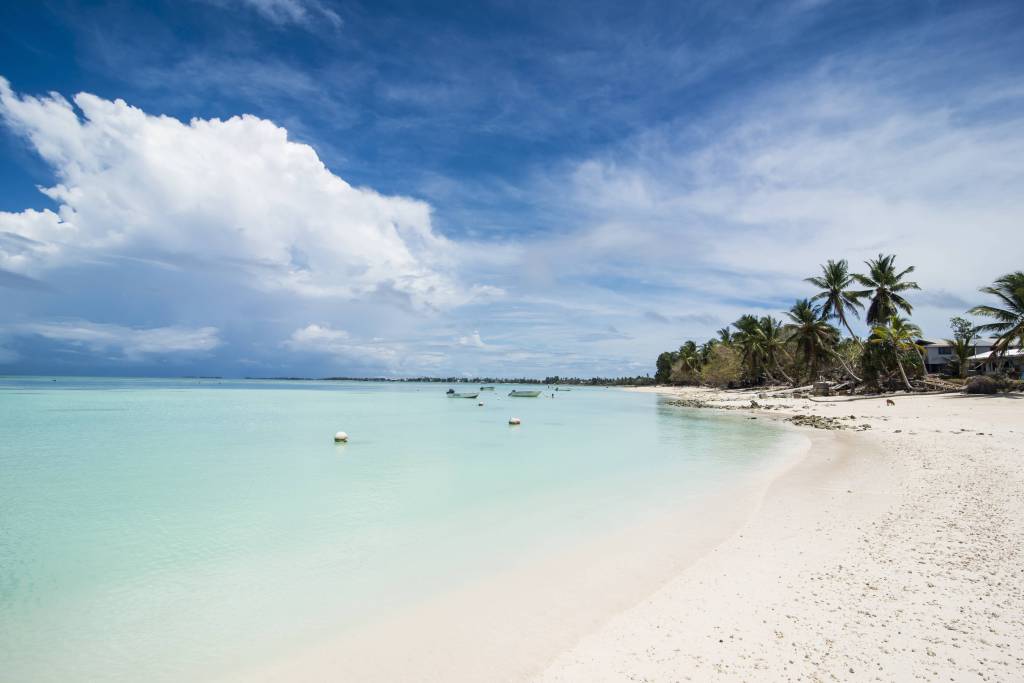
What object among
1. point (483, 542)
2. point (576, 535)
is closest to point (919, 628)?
point (576, 535)

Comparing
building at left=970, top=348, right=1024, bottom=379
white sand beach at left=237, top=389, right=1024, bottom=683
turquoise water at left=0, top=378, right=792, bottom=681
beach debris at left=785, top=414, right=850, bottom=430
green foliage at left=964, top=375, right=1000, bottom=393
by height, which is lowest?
turquoise water at left=0, top=378, right=792, bottom=681

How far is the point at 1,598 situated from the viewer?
6.10 meters

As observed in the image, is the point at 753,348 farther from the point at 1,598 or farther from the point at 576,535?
the point at 1,598

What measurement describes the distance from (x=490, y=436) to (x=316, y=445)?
793 centimetres

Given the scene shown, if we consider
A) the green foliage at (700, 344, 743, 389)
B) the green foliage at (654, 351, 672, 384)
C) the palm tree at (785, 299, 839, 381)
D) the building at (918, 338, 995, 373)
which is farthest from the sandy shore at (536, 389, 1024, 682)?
the green foliage at (654, 351, 672, 384)

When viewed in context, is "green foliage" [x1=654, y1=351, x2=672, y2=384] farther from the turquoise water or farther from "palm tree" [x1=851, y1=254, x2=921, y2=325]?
the turquoise water

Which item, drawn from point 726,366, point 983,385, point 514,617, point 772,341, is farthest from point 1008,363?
point 514,617

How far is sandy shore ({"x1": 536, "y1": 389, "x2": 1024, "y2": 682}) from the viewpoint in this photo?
3.76 metres

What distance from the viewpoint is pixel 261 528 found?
904cm

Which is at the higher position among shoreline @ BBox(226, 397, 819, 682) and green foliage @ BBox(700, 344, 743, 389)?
green foliage @ BBox(700, 344, 743, 389)

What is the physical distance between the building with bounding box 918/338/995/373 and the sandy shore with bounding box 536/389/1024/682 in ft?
170

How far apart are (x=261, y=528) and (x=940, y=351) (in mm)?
62679

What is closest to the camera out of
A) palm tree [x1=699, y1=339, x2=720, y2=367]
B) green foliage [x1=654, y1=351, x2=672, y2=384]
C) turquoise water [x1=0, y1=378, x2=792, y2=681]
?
turquoise water [x1=0, y1=378, x2=792, y2=681]

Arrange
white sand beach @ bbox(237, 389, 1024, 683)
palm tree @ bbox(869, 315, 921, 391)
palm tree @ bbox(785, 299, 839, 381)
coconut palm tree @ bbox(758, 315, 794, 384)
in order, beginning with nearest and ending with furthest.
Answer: white sand beach @ bbox(237, 389, 1024, 683), palm tree @ bbox(869, 315, 921, 391), palm tree @ bbox(785, 299, 839, 381), coconut palm tree @ bbox(758, 315, 794, 384)
